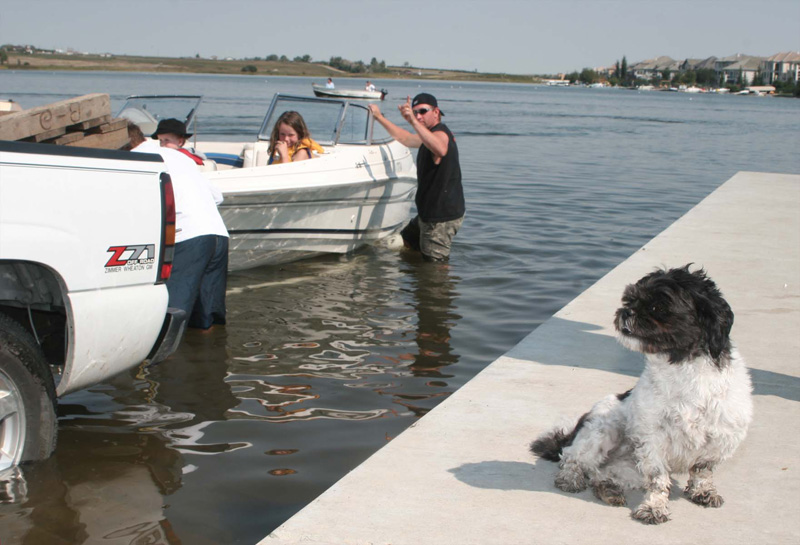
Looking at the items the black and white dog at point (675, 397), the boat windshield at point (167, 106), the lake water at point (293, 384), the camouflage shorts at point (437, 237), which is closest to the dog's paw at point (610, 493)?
the black and white dog at point (675, 397)

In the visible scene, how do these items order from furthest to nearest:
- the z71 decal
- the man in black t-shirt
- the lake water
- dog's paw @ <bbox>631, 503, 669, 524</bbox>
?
the man in black t-shirt
the lake water
the z71 decal
dog's paw @ <bbox>631, 503, 669, 524</bbox>

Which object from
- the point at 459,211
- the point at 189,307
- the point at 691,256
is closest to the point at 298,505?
the point at 189,307

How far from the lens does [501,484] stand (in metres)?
3.48

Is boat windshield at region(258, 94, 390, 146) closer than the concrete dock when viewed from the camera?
No

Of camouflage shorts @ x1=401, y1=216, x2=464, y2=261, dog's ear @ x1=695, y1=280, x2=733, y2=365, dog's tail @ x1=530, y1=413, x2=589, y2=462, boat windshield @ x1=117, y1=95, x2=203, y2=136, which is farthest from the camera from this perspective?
boat windshield @ x1=117, y1=95, x2=203, y2=136

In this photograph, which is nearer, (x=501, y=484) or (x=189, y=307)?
(x=501, y=484)

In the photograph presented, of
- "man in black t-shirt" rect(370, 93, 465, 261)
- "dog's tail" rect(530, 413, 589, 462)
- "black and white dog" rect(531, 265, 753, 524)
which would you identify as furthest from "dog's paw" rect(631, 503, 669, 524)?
"man in black t-shirt" rect(370, 93, 465, 261)

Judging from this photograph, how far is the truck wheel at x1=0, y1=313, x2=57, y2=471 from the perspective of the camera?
3.67 m

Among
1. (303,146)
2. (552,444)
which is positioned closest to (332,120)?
(303,146)

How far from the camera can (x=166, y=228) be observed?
3.99 m

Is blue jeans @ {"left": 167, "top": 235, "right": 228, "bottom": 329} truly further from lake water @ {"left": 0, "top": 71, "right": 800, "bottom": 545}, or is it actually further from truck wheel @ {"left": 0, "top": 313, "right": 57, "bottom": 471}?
truck wheel @ {"left": 0, "top": 313, "right": 57, "bottom": 471}

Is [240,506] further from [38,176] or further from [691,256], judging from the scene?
[691,256]

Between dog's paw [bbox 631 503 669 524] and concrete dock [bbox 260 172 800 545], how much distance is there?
35 mm

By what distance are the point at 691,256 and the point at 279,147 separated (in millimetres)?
4564
